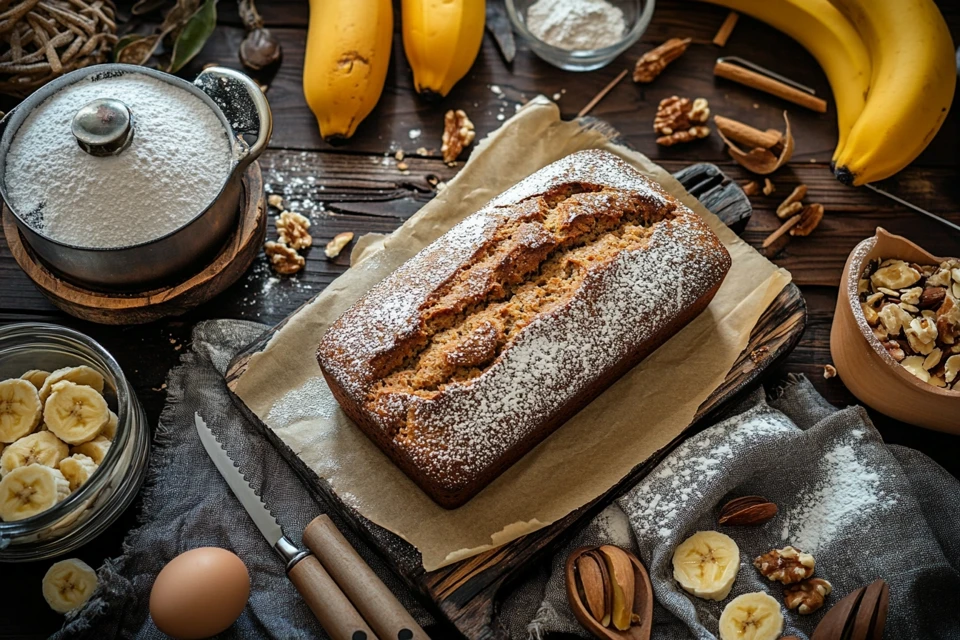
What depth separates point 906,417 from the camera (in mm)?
2221

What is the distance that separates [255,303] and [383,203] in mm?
470

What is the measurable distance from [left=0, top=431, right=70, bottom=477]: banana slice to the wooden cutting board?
415 millimetres

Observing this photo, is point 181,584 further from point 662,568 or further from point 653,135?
point 653,135

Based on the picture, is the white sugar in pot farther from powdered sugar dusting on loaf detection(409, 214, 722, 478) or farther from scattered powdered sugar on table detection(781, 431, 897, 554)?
scattered powdered sugar on table detection(781, 431, 897, 554)

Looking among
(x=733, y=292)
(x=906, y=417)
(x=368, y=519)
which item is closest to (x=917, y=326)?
(x=906, y=417)

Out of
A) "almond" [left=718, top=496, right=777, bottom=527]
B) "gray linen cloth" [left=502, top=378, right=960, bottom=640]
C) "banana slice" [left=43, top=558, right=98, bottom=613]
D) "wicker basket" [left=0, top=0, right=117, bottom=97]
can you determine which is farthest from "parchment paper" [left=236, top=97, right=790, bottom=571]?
"wicker basket" [left=0, top=0, right=117, bottom=97]

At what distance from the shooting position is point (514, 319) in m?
2.04

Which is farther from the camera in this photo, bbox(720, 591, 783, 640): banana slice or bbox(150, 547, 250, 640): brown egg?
bbox(720, 591, 783, 640): banana slice

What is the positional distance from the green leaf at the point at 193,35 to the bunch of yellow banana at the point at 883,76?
5.68 feet

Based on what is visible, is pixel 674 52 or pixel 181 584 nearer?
pixel 181 584

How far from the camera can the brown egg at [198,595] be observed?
1.84 meters

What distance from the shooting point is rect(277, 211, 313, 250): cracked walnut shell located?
2443 millimetres

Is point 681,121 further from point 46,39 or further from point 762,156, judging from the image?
point 46,39

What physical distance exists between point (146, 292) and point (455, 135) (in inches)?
38.8
